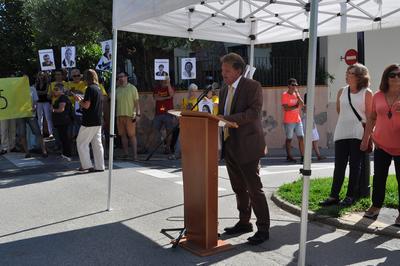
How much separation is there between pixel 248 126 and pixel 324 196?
8.32 ft

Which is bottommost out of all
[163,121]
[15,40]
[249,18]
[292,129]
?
[292,129]

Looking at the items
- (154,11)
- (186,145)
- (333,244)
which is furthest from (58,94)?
(333,244)

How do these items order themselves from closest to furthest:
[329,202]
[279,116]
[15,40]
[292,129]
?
[329,202] < [292,129] < [279,116] < [15,40]

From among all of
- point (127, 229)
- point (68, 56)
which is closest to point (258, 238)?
point (127, 229)

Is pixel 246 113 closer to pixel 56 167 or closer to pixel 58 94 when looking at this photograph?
pixel 56 167

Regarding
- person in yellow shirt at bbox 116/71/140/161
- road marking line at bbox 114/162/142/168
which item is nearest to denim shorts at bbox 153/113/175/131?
person in yellow shirt at bbox 116/71/140/161

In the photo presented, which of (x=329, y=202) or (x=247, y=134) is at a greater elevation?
(x=247, y=134)

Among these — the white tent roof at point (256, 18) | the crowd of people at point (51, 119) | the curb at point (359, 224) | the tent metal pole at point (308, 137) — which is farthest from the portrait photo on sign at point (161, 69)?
the tent metal pole at point (308, 137)

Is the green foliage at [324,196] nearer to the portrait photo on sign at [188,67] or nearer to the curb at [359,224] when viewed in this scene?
the curb at [359,224]

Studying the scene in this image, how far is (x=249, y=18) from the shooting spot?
763 centimetres

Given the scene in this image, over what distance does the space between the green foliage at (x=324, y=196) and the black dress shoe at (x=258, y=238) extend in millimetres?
1267

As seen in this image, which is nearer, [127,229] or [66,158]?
[127,229]

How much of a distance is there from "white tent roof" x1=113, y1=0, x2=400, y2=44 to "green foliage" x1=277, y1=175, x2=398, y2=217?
2521 millimetres

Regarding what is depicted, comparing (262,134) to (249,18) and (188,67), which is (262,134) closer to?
(249,18)
